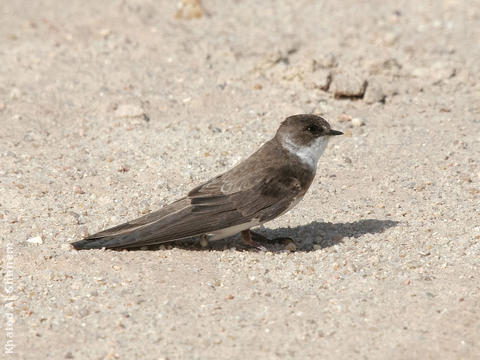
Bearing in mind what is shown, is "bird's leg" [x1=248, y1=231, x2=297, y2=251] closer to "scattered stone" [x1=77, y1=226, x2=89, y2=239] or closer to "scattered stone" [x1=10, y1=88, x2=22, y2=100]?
"scattered stone" [x1=77, y1=226, x2=89, y2=239]

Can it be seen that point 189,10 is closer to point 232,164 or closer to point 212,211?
point 232,164

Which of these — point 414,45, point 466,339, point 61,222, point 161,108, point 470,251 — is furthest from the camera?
point 414,45

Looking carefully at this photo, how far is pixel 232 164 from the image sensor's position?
7.77 metres

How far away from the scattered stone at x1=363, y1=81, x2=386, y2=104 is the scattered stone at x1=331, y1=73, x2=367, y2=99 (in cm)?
7

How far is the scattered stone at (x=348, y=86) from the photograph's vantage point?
9.06m

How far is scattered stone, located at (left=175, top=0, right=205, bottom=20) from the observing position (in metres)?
11.5

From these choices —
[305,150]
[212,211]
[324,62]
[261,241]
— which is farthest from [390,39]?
[212,211]

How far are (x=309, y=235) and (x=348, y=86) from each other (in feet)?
9.92

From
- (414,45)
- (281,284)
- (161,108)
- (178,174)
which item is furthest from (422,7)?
(281,284)

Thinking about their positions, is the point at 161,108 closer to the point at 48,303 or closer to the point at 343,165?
the point at 343,165

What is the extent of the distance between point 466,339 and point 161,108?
5045 millimetres

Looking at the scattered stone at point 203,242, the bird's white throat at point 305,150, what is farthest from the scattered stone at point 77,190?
the bird's white throat at point 305,150

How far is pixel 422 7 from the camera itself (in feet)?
40.4

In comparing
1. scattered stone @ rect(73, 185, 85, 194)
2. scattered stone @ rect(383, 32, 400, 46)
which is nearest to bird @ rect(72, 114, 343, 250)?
scattered stone @ rect(73, 185, 85, 194)
